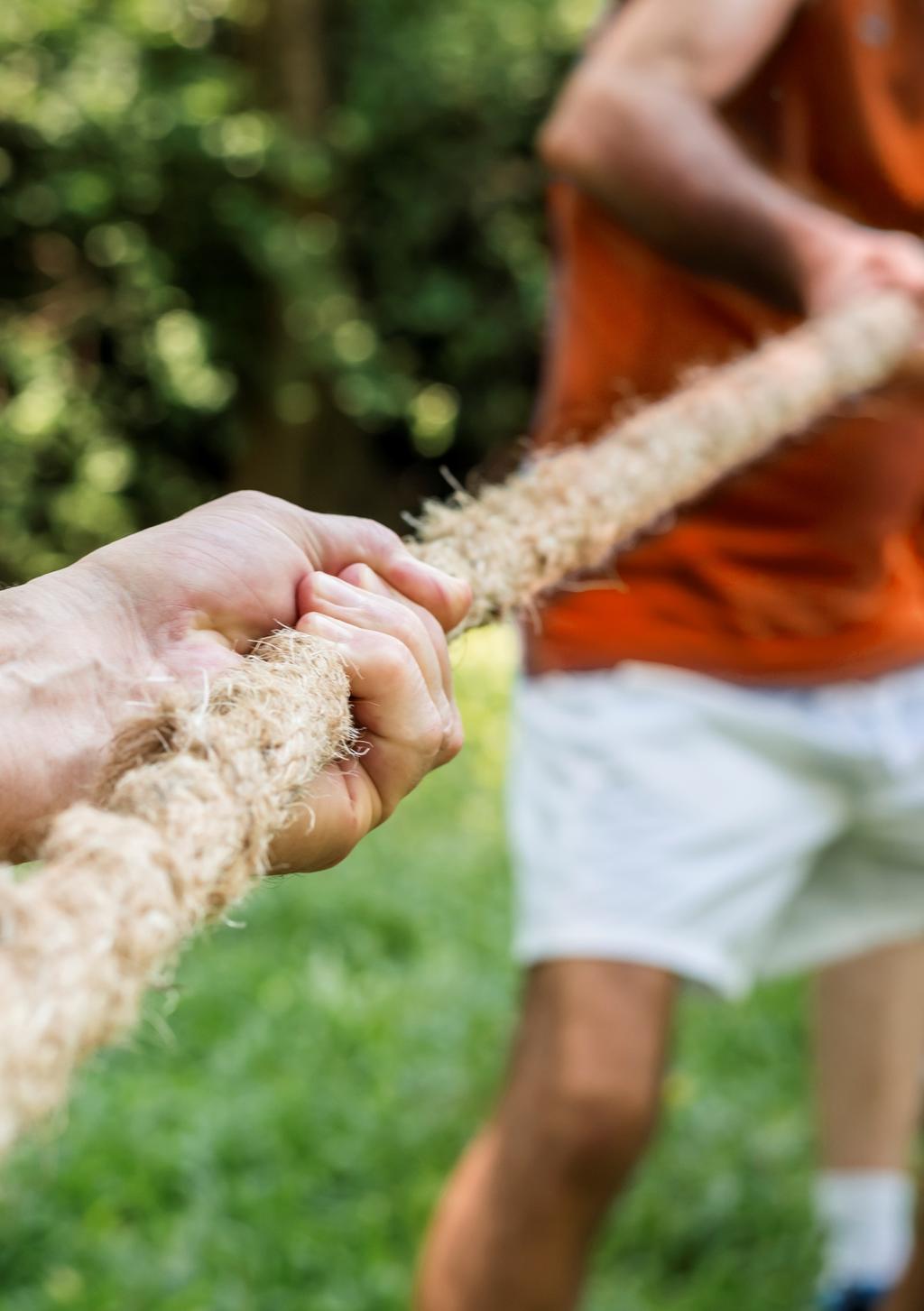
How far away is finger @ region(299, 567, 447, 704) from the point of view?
83 centimetres

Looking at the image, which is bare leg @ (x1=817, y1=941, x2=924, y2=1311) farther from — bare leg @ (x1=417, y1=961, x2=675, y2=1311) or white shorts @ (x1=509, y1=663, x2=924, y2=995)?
bare leg @ (x1=417, y1=961, x2=675, y2=1311)

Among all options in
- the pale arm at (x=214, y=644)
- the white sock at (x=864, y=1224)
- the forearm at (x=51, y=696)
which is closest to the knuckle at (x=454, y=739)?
the pale arm at (x=214, y=644)

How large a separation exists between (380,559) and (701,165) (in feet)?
2.98

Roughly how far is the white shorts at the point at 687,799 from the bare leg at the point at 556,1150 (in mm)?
91

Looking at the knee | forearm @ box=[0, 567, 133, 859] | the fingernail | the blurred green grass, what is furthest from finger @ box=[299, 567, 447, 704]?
the blurred green grass

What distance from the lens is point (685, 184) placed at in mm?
1642

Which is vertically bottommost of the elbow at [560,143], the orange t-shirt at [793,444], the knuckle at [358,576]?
the orange t-shirt at [793,444]

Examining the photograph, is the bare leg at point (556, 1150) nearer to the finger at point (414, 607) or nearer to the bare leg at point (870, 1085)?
the bare leg at point (870, 1085)

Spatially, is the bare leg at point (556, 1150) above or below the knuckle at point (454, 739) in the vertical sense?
below

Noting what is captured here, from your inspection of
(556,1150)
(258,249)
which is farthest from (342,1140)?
(258,249)

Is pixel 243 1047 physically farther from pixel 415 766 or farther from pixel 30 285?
pixel 30 285

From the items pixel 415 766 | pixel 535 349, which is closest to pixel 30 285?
pixel 535 349

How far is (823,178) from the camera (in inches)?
74.8

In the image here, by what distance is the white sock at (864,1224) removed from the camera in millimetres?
2139
